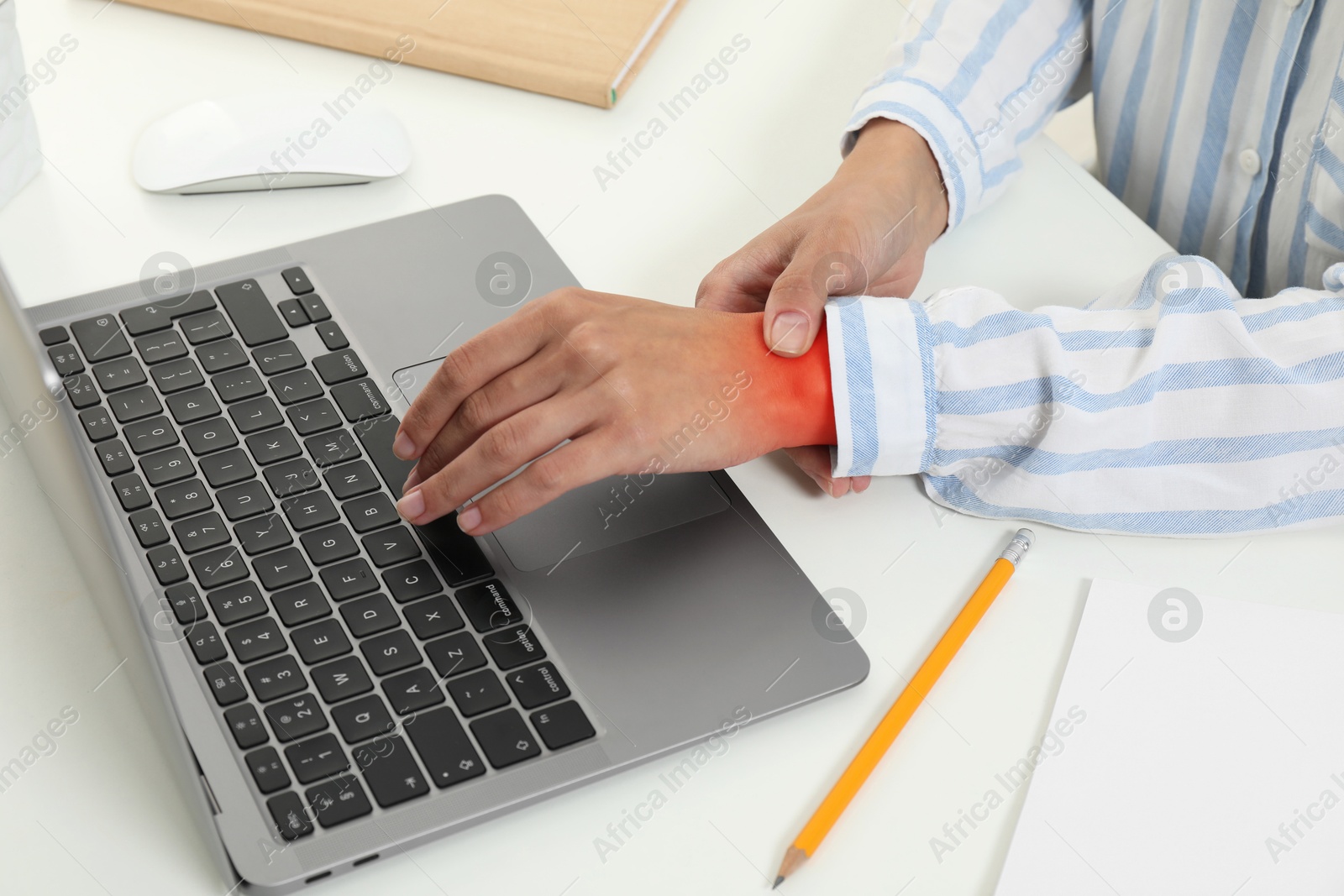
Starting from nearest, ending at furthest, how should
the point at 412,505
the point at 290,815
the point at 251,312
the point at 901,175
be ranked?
the point at 290,815 → the point at 412,505 → the point at 251,312 → the point at 901,175

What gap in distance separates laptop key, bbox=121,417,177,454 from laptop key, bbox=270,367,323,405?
56 mm

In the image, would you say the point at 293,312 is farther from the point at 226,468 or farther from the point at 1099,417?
the point at 1099,417

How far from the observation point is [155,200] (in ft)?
2.34

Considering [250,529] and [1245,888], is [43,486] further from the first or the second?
[1245,888]

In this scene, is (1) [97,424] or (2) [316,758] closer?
(2) [316,758]

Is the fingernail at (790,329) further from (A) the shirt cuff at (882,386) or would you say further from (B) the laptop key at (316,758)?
(B) the laptop key at (316,758)

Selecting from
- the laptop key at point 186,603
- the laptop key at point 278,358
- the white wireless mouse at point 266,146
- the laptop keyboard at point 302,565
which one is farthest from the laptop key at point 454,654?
the white wireless mouse at point 266,146

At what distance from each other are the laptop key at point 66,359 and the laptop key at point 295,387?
0.10 m

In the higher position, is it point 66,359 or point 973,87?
point 973,87

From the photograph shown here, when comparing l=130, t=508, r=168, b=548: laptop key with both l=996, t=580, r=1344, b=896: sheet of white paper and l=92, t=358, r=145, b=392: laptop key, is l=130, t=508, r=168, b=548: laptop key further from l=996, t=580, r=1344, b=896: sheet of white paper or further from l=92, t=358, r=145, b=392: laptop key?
l=996, t=580, r=1344, b=896: sheet of white paper

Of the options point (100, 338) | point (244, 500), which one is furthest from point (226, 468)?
point (100, 338)

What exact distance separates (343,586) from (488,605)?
0.07 metres

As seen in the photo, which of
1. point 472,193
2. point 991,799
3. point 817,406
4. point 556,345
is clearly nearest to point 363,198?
point 472,193

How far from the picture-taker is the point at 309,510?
20.9 inches
